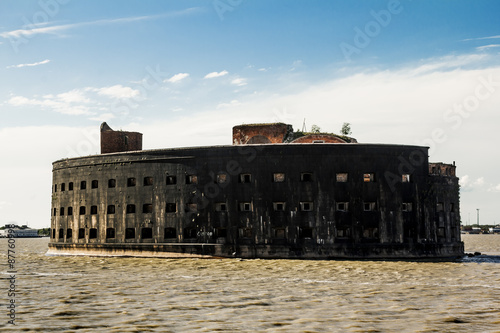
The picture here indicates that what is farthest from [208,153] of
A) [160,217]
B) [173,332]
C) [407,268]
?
[173,332]

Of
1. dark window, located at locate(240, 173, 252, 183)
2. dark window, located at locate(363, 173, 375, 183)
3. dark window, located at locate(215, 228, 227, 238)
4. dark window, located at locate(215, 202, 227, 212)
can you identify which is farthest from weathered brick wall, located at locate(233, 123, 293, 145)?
dark window, located at locate(215, 228, 227, 238)

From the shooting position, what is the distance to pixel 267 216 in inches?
953

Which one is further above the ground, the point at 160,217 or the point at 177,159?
the point at 177,159

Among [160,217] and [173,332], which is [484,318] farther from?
[160,217]

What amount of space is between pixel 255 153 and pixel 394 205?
6.51m

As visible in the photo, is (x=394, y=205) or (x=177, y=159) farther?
(x=177, y=159)

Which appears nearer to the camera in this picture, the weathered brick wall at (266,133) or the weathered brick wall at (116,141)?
the weathered brick wall at (266,133)

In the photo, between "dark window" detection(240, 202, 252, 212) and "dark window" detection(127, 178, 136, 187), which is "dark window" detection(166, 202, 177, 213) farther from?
"dark window" detection(240, 202, 252, 212)

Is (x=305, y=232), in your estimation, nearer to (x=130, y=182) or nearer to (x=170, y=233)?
(x=170, y=233)

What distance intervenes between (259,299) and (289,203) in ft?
38.8

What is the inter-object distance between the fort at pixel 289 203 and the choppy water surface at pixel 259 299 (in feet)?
10.6

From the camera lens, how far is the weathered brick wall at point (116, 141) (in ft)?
106

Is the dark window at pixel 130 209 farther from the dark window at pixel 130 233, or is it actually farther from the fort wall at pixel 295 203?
the dark window at pixel 130 233

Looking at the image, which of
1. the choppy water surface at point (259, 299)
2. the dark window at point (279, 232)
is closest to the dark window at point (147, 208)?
the choppy water surface at point (259, 299)
